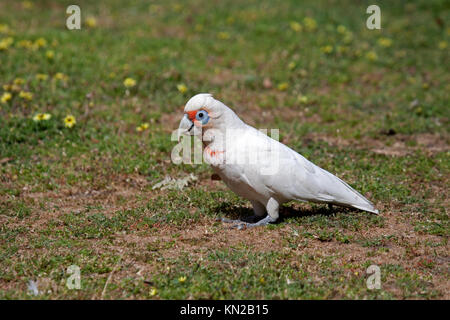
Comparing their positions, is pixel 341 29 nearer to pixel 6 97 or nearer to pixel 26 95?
pixel 26 95

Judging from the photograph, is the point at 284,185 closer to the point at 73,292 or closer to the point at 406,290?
the point at 406,290

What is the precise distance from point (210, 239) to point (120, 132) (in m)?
2.85

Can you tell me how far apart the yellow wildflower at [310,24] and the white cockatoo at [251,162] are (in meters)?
6.24

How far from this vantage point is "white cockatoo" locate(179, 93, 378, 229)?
4.94m

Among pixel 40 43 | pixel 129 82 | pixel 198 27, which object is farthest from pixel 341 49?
pixel 40 43

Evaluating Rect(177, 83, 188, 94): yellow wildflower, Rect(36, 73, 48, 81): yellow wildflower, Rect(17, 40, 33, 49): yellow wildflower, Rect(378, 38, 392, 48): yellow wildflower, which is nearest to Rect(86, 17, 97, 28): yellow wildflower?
Rect(17, 40, 33, 49): yellow wildflower

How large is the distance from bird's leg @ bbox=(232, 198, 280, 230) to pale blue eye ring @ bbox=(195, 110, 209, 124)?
93 cm

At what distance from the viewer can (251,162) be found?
4.92 metres

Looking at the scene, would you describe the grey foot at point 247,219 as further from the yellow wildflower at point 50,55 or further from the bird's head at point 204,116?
the yellow wildflower at point 50,55

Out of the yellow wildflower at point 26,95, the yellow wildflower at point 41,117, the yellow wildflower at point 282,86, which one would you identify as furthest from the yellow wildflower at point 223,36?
the yellow wildflower at point 41,117

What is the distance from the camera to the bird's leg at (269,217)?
5.15 metres

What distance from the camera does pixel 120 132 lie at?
739 centimetres

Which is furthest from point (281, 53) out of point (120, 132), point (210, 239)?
point (210, 239)

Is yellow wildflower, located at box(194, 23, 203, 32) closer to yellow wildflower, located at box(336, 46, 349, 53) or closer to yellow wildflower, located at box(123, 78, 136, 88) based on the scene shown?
yellow wildflower, located at box(336, 46, 349, 53)
